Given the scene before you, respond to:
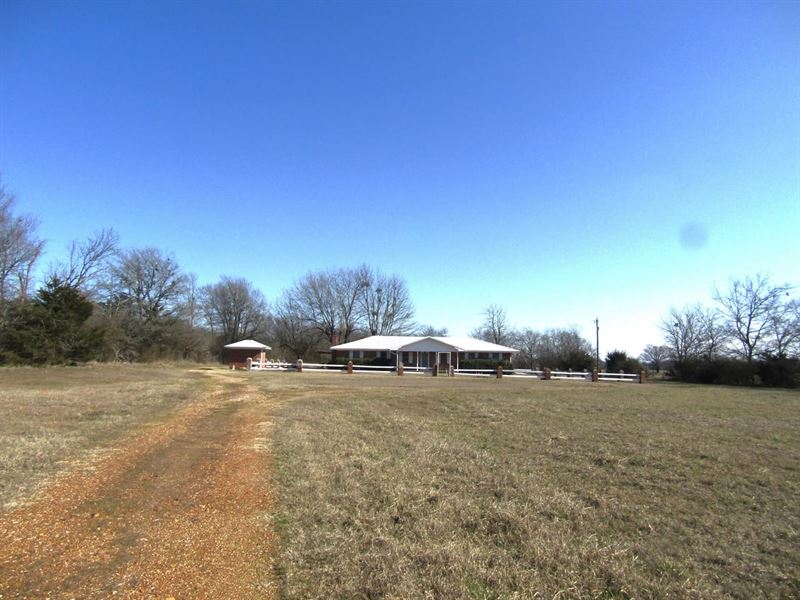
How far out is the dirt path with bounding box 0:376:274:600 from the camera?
3609 mm

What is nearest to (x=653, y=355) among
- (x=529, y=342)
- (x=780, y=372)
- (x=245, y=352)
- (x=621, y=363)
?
(x=529, y=342)

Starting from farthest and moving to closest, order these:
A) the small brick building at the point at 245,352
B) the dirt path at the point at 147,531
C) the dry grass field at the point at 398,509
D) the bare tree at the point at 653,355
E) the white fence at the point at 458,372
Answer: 1. the bare tree at the point at 653,355
2. the small brick building at the point at 245,352
3. the white fence at the point at 458,372
4. the dry grass field at the point at 398,509
5. the dirt path at the point at 147,531

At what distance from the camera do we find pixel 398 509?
541cm

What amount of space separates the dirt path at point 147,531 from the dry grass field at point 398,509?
0.9 inches

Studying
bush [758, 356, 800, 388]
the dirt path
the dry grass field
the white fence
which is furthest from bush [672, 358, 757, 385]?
the dirt path

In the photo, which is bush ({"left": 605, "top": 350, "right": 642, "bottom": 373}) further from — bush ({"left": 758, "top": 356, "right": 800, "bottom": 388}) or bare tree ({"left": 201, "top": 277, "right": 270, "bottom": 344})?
bare tree ({"left": 201, "top": 277, "right": 270, "bottom": 344})

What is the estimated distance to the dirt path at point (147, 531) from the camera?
3609 millimetres

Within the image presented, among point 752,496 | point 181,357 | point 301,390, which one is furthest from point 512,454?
point 181,357

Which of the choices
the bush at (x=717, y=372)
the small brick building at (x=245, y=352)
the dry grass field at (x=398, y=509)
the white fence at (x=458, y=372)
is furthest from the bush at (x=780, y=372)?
the small brick building at (x=245, y=352)

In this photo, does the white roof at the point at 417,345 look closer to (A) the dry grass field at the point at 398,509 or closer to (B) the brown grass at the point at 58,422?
(B) the brown grass at the point at 58,422

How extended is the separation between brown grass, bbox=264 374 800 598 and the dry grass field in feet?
0.08

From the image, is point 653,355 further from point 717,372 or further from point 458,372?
point 458,372

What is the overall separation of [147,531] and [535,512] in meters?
3.98

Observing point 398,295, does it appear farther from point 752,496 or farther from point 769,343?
point 752,496
